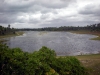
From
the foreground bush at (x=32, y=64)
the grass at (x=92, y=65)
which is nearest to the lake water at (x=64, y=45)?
the grass at (x=92, y=65)

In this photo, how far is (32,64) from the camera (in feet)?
29.0

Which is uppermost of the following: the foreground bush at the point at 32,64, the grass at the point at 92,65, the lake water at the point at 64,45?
the foreground bush at the point at 32,64

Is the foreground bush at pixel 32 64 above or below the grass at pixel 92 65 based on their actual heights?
above

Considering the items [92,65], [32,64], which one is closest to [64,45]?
[92,65]

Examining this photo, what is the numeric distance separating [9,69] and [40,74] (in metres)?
1.62

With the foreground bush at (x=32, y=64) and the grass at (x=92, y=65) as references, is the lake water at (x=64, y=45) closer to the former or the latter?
the grass at (x=92, y=65)

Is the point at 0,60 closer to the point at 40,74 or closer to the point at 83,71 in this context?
the point at 40,74

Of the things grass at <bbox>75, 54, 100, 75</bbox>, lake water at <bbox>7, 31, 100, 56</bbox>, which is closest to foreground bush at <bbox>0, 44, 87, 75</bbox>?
grass at <bbox>75, 54, 100, 75</bbox>

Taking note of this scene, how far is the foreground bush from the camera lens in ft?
27.2

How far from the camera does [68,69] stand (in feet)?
33.9

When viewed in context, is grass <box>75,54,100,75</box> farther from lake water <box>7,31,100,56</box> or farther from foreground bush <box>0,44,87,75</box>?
lake water <box>7,31,100,56</box>

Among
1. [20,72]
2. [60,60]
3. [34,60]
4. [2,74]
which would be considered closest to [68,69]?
[60,60]

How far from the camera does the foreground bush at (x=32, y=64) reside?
829cm

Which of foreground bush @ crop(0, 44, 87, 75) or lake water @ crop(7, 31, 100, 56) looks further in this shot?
lake water @ crop(7, 31, 100, 56)
